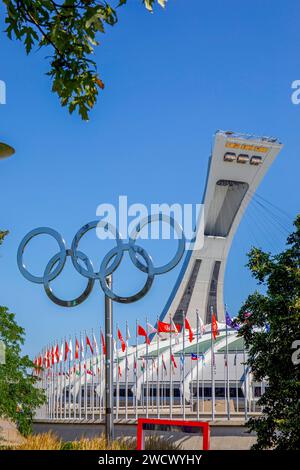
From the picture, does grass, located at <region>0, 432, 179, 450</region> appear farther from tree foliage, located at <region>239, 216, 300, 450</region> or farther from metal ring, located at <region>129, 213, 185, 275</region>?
metal ring, located at <region>129, 213, 185, 275</region>

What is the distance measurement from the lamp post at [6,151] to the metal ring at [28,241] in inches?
447

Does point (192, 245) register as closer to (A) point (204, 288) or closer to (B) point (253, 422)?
(A) point (204, 288)

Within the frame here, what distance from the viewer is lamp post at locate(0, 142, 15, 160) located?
8.27 m

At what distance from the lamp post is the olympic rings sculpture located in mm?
10282

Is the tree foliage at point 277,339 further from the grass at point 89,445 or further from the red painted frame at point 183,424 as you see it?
the red painted frame at point 183,424

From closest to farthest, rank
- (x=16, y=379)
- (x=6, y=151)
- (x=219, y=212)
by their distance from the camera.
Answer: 1. (x=6, y=151)
2. (x=16, y=379)
3. (x=219, y=212)

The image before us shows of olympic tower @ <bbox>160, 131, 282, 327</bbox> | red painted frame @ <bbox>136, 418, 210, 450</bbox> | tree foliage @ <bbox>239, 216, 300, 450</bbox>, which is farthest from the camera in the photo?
olympic tower @ <bbox>160, 131, 282, 327</bbox>

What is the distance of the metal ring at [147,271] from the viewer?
18609mm

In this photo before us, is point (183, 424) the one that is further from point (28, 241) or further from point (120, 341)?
point (120, 341)

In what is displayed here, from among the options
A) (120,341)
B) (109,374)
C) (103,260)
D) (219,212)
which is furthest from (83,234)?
(219,212)

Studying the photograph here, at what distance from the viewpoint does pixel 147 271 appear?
18672mm

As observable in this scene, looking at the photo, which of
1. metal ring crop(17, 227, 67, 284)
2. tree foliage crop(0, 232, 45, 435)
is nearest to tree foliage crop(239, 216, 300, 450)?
metal ring crop(17, 227, 67, 284)

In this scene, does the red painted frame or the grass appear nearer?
the red painted frame

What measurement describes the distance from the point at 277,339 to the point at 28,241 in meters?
7.69
